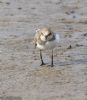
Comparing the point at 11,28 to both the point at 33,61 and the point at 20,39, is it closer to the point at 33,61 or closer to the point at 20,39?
the point at 20,39

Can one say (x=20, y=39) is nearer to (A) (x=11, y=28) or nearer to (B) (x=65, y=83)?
(A) (x=11, y=28)

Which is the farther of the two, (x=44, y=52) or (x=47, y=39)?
(x=44, y=52)

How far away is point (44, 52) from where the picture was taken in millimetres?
13516

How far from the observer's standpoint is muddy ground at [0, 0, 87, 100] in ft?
35.5

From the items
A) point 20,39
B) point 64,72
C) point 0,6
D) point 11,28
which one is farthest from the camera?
point 0,6

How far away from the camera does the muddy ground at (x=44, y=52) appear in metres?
10.8

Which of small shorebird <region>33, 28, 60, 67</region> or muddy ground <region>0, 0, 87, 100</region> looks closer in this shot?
muddy ground <region>0, 0, 87, 100</region>

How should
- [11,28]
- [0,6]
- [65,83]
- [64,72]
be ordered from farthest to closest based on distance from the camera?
[0,6] < [11,28] < [64,72] < [65,83]

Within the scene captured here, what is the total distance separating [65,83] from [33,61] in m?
1.74

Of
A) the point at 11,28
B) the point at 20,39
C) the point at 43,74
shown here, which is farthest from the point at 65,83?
the point at 11,28

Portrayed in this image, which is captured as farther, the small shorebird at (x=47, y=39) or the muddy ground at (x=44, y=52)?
the small shorebird at (x=47, y=39)

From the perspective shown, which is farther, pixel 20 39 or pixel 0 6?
pixel 0 6

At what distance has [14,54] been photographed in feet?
43.8

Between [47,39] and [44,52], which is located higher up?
[47,39]
